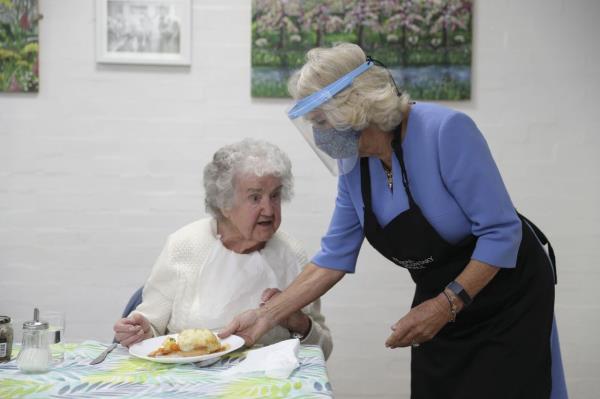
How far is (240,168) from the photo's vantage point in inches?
86.5

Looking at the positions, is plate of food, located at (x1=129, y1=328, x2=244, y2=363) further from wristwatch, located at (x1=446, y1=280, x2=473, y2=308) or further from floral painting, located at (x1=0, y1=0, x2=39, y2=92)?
floral painting, located at (x1=0, y1=0, x2=39, y2=92)

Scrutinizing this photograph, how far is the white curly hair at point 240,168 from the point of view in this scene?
7.18ft

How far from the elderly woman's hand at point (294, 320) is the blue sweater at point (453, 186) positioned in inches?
16.2

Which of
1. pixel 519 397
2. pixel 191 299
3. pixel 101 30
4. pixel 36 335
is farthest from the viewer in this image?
pixel 101 30

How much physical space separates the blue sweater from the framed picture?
140 centimetres

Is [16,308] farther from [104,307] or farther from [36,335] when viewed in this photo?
[36,335]

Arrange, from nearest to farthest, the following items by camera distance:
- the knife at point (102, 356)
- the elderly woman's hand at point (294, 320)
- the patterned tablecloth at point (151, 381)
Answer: the patterned tablecloth at point (151, 381)
the knife at point (102, 356)
the elderly woman's hand at point (294, 320)

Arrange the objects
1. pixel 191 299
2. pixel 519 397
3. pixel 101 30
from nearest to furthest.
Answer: pixel 519 397 < pixel 191 299 < pixel 101 30

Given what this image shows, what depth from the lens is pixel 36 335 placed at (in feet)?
5.26

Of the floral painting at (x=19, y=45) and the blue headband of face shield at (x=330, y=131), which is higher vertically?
the floral painting at (x=19, y=45)

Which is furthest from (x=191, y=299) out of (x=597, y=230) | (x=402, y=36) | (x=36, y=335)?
(x=597, y=230)

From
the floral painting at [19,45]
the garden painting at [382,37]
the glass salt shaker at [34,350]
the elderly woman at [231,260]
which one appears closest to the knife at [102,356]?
the glass salt shaker at [34,350]

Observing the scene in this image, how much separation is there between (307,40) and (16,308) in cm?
166

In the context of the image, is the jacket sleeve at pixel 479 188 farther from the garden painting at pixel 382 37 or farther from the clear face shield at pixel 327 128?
the garden painting at pixel 382 37
